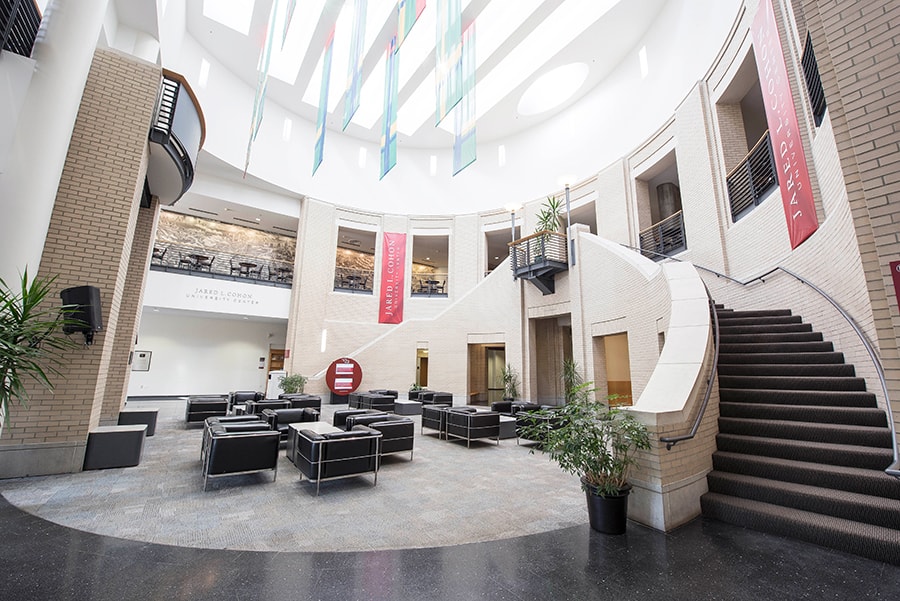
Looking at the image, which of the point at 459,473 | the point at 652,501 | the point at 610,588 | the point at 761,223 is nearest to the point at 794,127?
the point at 761,223

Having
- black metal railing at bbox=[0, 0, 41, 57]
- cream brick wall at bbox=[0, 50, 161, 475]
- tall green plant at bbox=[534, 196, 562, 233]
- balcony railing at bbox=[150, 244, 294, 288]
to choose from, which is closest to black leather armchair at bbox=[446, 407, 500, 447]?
cream brick wall at bbox=[0, 50, 161, 475]

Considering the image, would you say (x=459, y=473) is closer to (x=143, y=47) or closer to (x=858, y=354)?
(x=858, y=354)

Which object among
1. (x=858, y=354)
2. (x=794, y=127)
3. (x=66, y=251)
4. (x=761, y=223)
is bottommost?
(x=858, y=354)

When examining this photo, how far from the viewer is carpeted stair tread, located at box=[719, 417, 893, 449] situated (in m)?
3.24

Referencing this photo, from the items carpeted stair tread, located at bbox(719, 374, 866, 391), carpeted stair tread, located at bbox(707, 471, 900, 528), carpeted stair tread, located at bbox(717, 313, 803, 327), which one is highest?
carpeted stair tread, located at bbox(717, 313, 803, 327)

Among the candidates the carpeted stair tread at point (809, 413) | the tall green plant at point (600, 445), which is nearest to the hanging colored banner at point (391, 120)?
the tall green plant at point (600, 445)

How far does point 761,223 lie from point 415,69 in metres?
12.5

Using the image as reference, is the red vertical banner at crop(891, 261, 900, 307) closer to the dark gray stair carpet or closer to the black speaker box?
the dark gray stair carpet

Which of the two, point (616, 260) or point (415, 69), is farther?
point (415, 69)

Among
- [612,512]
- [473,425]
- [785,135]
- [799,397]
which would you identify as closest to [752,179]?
[785,135]

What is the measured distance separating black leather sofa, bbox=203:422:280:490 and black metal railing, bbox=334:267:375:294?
12.0 meters

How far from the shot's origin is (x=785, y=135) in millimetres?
5371

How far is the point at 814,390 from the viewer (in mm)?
4086

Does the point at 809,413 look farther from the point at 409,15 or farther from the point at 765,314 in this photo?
the point at 409,15
